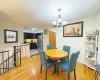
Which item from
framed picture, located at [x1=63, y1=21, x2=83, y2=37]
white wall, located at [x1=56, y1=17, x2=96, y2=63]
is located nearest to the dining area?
white wall, located at [x1=56, y1=17, x2=96, y2=63]

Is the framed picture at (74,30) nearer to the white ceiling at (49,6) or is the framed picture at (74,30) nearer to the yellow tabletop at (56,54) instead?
the white ceiling at (49,6)

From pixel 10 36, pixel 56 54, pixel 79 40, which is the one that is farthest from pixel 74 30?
pixel 10 36

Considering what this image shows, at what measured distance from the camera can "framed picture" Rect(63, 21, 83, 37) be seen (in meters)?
3.82

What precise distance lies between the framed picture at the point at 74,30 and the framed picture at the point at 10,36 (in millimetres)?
3127

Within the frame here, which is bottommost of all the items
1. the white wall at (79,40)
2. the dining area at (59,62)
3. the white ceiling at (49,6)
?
the dining area at (59,62)

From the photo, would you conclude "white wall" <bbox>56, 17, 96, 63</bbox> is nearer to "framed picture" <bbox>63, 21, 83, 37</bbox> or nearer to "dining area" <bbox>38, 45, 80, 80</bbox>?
"framed picture" <bbox>63, 21, 83, 37</bbox>

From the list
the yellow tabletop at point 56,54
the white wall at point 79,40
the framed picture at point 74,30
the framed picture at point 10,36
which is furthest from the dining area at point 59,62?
the framed picture at point 10,36

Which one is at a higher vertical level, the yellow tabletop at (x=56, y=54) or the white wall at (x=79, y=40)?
the white wall at (x=79, y=40)

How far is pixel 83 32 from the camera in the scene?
372cm

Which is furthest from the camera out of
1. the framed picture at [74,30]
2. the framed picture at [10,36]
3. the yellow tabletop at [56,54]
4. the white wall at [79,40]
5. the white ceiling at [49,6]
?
the framed picture at [10,36]

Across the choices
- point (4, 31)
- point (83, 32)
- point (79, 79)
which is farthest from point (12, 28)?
point (79, 79)

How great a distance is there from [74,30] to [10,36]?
3699mm

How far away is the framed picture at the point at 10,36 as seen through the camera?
14.0ft

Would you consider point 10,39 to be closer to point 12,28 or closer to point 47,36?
point 12,28
